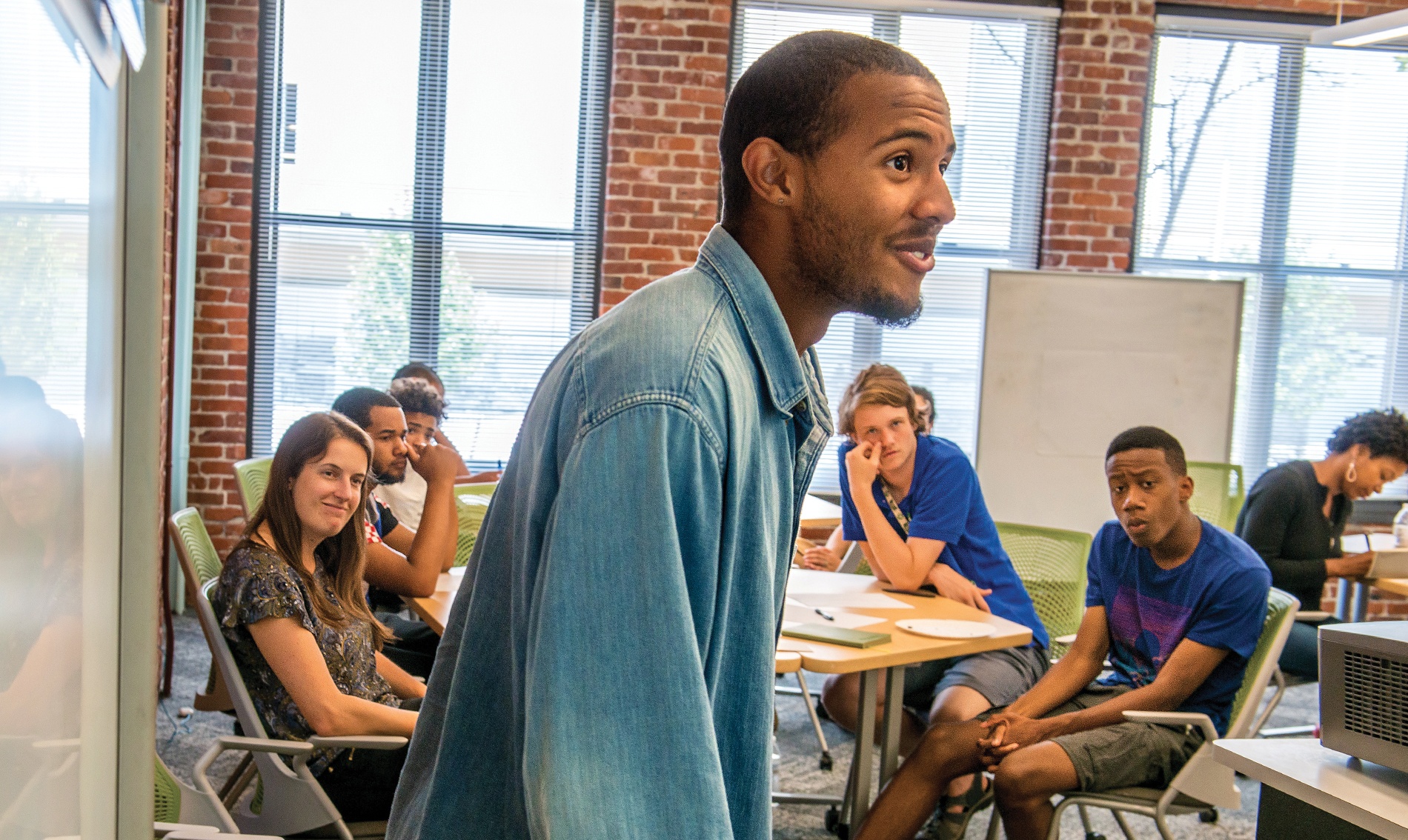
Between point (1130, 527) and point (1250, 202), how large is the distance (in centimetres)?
385

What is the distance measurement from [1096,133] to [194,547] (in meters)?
4.72

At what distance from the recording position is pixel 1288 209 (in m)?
6.01

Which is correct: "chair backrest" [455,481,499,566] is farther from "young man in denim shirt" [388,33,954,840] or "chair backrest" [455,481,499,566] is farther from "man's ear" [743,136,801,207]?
"man's ear" [743,136,801,207]

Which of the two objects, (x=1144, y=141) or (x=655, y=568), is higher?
(x=1144, y=141)

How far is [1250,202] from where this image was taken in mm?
5980

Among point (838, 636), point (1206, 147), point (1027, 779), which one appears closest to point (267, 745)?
point (838, 636)

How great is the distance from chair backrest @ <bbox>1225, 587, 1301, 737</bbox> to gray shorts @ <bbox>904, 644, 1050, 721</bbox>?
22.2 inches

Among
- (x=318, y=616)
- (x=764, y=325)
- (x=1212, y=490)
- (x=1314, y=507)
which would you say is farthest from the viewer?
(x=1212, y=490)

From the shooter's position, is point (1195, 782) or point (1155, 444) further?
point (1155, 444)

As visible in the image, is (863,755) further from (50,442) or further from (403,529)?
(50,442)

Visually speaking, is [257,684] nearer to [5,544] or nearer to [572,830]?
[5,544]

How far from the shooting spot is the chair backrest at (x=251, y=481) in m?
3.39

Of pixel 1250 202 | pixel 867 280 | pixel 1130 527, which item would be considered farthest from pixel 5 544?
pixel 1250 202

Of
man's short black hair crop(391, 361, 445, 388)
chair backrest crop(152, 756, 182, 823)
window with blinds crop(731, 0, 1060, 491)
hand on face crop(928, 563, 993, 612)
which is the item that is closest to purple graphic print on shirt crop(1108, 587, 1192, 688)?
hand on face crop(928, 563, 993, 612)
